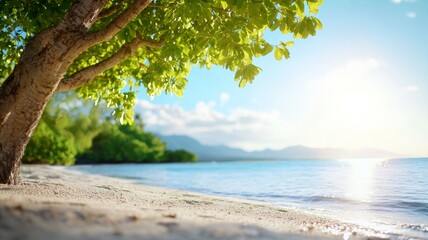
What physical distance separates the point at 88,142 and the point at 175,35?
54.9m

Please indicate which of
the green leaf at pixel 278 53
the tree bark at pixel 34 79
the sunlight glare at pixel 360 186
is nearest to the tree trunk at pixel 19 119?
the tree bark at pixel 34 79

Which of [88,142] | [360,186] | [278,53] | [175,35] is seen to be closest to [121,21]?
[175,35]

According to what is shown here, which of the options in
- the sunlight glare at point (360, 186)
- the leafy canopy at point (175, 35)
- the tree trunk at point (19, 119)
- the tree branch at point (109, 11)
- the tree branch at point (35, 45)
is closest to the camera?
the leafy canopy at point (175, 35)

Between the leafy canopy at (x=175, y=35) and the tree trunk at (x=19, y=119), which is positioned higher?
the leafy canopy at (x=175, y=35)

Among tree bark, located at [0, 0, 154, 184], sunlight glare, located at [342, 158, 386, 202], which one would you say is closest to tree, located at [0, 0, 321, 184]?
tree bark, located at [0, 0, 154, 184]

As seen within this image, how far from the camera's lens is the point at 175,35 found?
6867 millimetres

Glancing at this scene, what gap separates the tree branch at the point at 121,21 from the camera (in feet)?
18.9

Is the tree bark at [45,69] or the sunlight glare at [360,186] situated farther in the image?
the sunlight glare at [360,186]

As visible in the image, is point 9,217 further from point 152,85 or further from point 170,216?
point 152,85

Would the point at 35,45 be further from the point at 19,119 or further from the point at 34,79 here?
the point at 19,119

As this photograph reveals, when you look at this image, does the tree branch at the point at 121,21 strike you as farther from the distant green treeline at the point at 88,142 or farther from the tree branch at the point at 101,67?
the distant green treeline at the point at 88,142

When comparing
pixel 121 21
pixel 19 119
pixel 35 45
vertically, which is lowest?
pixel 19 119

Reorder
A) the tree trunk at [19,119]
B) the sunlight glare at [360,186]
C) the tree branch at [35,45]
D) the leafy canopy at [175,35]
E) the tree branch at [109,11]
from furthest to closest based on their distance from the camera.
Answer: the sunlight glare at [360,186] → the tree branch at [109,11] → the tree branch at [35,45] → the tree trunk at [19,119] → the leafy canopy at [175,35]

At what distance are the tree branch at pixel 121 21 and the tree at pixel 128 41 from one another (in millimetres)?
15
